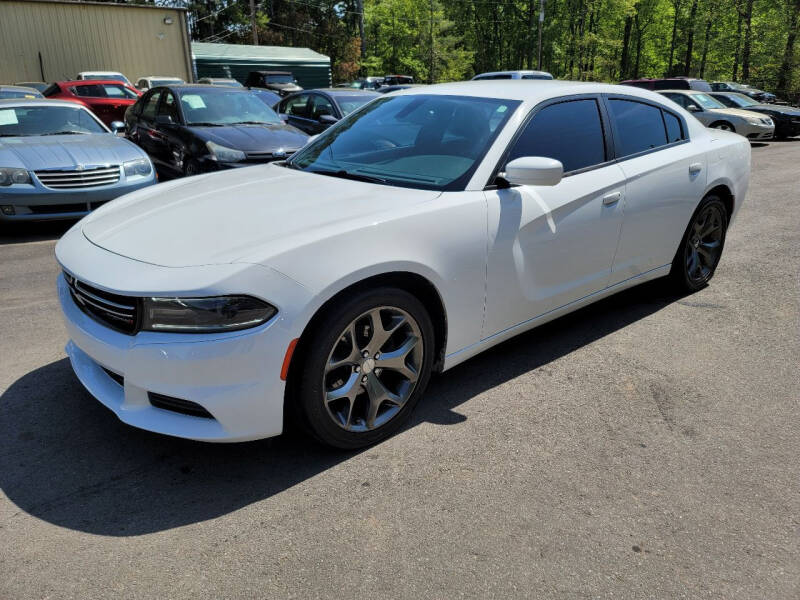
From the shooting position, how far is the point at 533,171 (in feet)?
9.91

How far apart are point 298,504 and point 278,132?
7.09 meters

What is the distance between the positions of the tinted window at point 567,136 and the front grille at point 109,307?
198cm

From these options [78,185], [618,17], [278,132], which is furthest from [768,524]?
[618,17]

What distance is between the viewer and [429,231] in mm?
2877

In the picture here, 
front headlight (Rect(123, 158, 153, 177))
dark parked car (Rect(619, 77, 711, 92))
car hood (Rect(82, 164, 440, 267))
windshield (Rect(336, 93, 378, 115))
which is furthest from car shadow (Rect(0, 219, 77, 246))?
dark parked car (Rect(619, 77, 711, 92))

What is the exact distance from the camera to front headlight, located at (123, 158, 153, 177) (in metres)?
7.00

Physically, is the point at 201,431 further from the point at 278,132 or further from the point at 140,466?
the point at 278,132

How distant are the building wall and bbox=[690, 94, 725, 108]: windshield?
810 inches

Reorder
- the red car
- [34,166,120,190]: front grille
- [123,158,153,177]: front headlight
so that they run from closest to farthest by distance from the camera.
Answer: [34,166,120,190]: front grille
[123,158,153,177]: front headlight
the red car

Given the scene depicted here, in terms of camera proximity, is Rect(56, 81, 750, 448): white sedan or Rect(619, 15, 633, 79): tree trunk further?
Rect(619, 15, 633, 79): tree trunk

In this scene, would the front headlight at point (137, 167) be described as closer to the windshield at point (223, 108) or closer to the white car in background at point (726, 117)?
the windshield at point (223, 108)

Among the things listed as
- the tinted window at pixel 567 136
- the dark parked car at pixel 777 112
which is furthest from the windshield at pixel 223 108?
the dark parked car at pixel 777 112

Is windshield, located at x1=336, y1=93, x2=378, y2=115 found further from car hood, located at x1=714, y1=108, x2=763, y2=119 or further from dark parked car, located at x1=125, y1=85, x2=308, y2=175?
car hood, located at x1=714, y1=108, x2=763, y2=119

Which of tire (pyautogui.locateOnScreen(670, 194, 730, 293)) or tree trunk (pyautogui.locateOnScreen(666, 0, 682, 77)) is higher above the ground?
tree trunk (pyautogui.locateOnScreen(666, 0, 682, 77))
